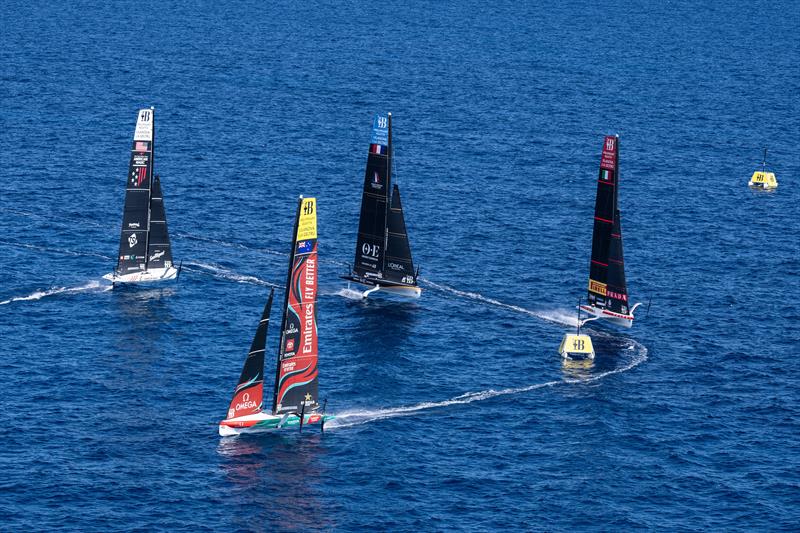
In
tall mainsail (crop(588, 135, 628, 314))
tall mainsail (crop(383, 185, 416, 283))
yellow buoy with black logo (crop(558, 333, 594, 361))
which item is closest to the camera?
yellow buoy with black logo (crop(558, 333, 594, 361))

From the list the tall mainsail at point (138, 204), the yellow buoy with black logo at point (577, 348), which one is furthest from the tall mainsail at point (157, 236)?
the yellow buoy with black logo at point (577, 348)

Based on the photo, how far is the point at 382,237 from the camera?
15375 centimetres

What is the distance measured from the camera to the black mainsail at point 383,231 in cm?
15275

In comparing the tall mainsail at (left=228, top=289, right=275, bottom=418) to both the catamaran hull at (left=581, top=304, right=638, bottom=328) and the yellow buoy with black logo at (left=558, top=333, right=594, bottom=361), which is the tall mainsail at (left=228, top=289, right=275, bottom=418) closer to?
the yellow buoy with black logo at (left=558, top=333, right=594, bottom=361)

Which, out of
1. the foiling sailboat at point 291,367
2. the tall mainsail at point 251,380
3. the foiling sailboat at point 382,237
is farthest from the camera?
the foiling sailboat at point 382,237

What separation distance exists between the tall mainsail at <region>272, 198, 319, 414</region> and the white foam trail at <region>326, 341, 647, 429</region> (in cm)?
341

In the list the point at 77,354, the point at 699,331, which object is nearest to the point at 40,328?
the point at 77,354

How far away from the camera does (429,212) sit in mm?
183000

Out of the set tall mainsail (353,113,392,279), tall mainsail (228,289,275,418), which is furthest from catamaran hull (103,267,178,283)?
tall mainsail (228,289,275,418)

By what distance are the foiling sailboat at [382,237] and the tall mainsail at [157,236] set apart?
18830mm

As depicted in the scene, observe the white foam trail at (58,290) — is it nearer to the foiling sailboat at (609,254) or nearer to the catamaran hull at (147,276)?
the catamaran hull at (147,276)

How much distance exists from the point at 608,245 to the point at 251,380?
44915mm

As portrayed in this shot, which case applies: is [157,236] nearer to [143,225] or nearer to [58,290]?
→ [143,225]

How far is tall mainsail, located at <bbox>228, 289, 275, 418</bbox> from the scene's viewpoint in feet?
382
